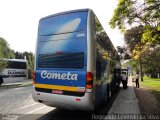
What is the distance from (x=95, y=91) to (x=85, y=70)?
919 mm

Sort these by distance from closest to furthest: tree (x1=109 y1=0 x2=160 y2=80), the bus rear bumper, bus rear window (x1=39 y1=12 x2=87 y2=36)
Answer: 1. the bus rear bumper
2. bus rear window (x1=39 y1=12 x2=87 y2=36)
3. tree (x1=109 y1=0 x2=160 y2=80)

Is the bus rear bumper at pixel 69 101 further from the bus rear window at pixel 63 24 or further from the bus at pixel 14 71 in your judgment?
the bus at pixel 14 71

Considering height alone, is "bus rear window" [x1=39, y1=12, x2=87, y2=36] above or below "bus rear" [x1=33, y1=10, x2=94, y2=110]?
above

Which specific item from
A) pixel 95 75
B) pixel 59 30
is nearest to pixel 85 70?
pixel 95 75

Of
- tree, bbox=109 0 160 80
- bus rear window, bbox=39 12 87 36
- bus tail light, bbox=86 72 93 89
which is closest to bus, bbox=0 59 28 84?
tree, bbox=109 0 160 80

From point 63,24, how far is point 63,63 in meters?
1.46

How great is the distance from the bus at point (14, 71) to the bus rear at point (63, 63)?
84.7 feet

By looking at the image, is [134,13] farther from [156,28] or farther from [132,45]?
[132,45]

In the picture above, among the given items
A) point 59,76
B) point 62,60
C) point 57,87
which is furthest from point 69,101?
point 62,60

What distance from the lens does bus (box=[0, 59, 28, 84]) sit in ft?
113

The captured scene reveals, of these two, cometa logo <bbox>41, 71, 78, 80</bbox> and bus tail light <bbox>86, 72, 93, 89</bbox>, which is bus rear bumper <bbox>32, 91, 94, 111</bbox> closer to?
bus tail light <bbox>86, 72, 93, 89</bbox>

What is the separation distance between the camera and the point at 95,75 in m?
8.34

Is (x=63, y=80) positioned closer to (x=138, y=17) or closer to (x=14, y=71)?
(x=138, y=17)

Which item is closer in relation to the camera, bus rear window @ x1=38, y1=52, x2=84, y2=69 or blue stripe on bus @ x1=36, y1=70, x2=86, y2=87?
blue stripe on bus @ x1=36, y1=70, x2=86, y2=87
